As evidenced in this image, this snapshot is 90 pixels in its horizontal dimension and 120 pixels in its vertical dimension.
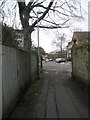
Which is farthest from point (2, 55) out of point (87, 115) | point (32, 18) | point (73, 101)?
point (32, 18)

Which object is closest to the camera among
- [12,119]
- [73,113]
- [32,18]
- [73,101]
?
[12,119]

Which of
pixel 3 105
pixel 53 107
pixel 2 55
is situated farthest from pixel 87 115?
pixel 2 55

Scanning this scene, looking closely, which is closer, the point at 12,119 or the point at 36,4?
the point at 12,119

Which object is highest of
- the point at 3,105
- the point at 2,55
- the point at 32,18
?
the point at 32,18

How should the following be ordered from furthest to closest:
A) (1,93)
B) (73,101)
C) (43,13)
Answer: (43,13) → (73,101) → (1,93)

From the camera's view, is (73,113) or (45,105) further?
(45,105)

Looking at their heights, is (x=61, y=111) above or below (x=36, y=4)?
below

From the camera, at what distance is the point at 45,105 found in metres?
6.48

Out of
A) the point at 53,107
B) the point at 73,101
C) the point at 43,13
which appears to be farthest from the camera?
the point at 43,13

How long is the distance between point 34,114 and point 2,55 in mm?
1970

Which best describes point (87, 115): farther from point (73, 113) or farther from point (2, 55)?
point (2, 55)

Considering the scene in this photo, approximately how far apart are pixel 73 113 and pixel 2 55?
2628mm

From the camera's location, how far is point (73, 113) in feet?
17.8

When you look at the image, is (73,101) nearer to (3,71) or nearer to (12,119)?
(12,119)
